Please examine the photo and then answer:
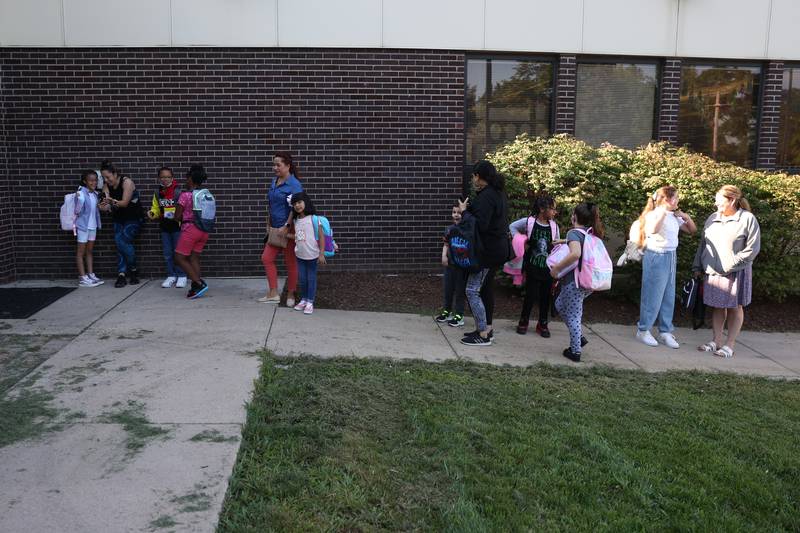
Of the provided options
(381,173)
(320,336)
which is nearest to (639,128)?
(381,173)

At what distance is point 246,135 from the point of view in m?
9.76

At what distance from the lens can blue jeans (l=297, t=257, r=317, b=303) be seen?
25.7ft

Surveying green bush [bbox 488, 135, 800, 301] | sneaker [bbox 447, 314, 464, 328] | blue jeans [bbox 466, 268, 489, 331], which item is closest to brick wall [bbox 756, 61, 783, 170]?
green bush [bbox 488, 135, 800, 301]

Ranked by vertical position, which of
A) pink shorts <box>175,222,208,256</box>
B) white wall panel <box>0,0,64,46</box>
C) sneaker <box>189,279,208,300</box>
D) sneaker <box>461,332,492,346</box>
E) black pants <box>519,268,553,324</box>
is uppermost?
white wall panel <box>0,0,64,46</box>

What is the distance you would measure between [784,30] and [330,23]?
→ 22.1 feet

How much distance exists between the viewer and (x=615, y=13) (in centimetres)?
1034

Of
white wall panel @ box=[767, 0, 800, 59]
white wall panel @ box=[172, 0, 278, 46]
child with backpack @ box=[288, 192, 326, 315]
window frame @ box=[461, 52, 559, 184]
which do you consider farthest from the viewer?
white wall panel @ box=[767, 0, 800, 59]

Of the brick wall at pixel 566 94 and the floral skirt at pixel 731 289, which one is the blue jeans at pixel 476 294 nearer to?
the floral skirt at pixel 731 289

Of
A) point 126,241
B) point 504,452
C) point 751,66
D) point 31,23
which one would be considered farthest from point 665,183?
point 31,23

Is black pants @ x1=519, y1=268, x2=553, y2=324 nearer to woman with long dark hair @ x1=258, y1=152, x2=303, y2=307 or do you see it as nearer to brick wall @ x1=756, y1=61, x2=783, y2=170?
woman with long dark hair @ x1=258, y1=152, x2=303, y2=307

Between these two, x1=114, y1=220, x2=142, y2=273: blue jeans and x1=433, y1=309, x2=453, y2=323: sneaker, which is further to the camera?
x1=114, y1=220, x2=142, y2=273: blue jeans

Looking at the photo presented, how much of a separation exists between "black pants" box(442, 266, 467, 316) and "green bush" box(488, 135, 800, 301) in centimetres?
142

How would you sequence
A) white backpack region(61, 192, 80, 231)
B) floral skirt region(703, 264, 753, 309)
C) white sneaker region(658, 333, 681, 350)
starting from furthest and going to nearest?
white backpack region(61, 192, 80, 231) < white sneaker region(658, 333, 681, 350) < floral skirt region(703, 264, 753, 309)

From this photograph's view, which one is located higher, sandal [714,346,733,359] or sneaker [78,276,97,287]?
sneaker [78,276,97,287]
